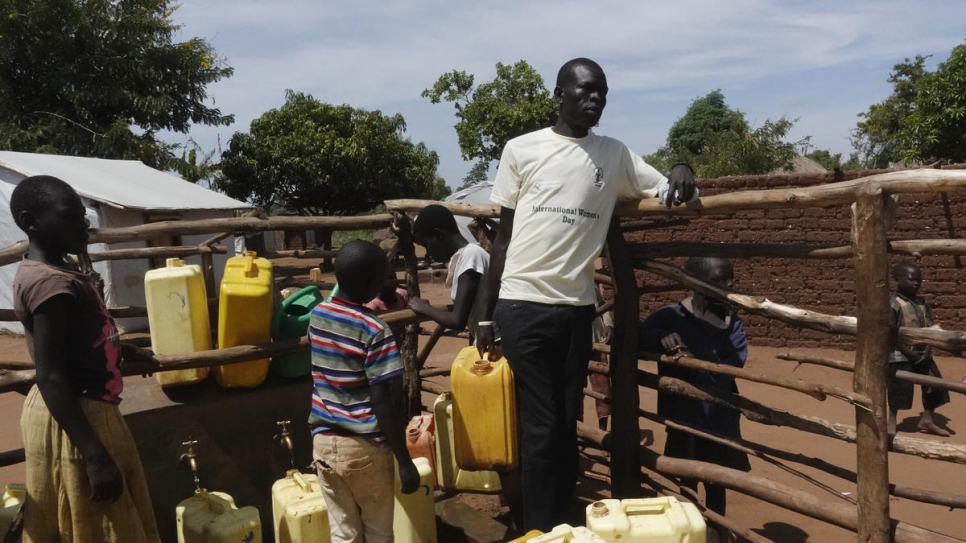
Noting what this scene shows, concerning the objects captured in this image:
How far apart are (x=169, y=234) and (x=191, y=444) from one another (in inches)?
36.5

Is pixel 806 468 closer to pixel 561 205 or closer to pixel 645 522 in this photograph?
pixel 645 522

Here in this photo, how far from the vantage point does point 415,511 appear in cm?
321

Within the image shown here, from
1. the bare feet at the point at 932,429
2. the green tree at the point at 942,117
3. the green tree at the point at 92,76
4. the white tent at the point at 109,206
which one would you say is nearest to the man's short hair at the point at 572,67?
the bare feet at the point at 932,429

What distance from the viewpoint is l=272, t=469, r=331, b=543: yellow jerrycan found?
290 cm

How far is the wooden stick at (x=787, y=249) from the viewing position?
2.28 meters

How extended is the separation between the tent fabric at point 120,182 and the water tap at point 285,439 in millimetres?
8266

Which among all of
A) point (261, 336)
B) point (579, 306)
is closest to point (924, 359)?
point (579, 306)

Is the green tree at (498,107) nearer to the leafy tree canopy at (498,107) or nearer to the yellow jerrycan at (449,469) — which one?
the leafy tree canopy at (498,107)

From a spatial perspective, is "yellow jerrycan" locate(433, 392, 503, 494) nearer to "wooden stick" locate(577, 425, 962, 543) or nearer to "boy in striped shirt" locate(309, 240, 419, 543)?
"wooden stick" locate(577, 425, 962, 543)

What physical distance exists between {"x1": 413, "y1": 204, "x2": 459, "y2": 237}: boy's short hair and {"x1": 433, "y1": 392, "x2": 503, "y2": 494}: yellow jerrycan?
92 centimetres

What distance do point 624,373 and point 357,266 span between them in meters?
1.26

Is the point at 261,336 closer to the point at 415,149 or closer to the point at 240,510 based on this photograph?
the point at 240,510

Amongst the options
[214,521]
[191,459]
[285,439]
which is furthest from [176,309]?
[214,521]

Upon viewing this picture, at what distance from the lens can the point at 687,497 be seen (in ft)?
10.7
